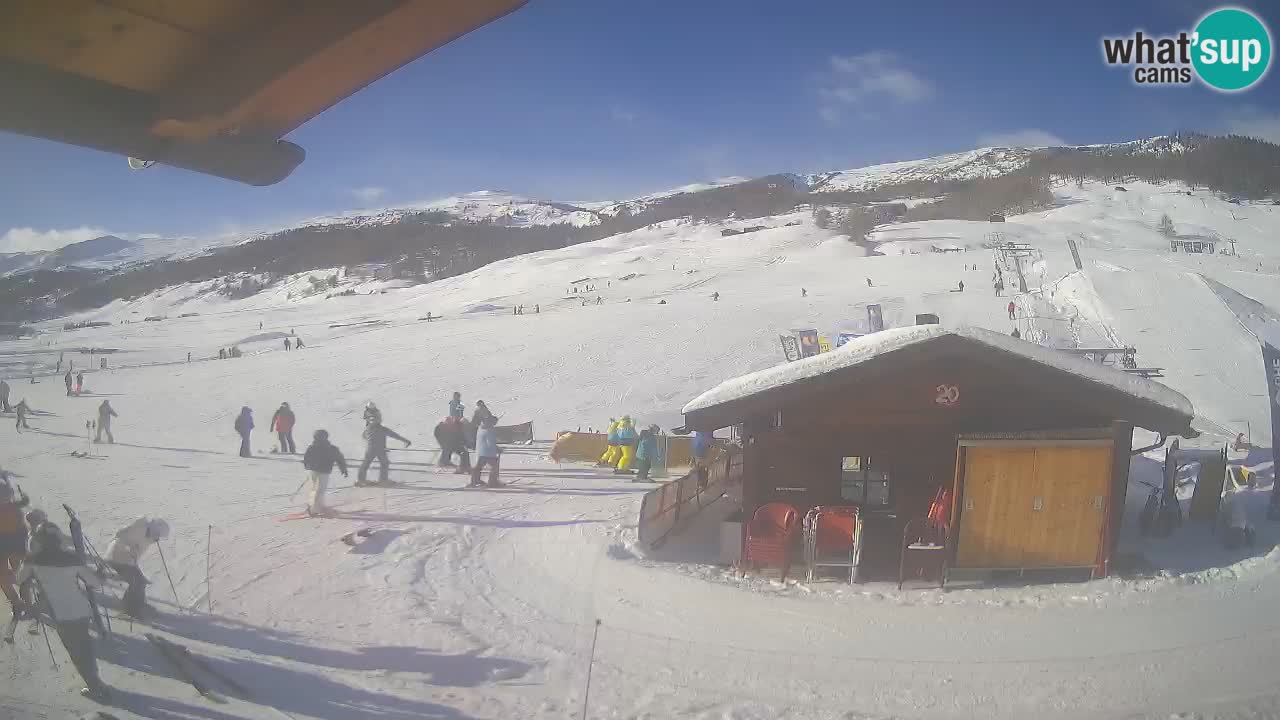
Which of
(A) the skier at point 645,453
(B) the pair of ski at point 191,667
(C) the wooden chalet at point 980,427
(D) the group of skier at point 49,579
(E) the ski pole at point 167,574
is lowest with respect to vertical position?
(B) the pair of ski at point 191,667

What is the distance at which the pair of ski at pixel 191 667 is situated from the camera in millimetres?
5152

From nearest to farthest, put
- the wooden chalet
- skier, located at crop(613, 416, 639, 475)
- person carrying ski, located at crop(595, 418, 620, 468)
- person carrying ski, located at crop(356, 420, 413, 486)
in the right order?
the wooden chalet
person carrying ski, located at crop(356, 420, 413, 486)
skier, located at crop(613, 416, 639, 475)
person carrying ski, located at crop(595, 418, 620, 468)

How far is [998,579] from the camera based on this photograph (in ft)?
29.0

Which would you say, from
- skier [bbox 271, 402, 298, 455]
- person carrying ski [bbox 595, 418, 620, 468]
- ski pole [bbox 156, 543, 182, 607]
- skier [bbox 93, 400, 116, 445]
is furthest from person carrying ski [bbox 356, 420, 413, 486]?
ski pole [bbox 156, 543, 182, 607]

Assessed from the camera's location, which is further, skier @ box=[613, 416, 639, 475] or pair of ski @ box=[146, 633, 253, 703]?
skier @ box=[613, 416, 639, 475]

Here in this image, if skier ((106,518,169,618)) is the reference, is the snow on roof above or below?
above

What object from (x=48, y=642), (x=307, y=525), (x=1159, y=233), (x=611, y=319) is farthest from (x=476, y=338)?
(x=1159, y=233)

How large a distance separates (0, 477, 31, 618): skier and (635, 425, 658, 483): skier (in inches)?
407

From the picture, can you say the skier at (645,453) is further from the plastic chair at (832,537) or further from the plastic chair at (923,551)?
the plastic chair at (923,551)

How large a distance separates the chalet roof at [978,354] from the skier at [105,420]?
23.5 feet

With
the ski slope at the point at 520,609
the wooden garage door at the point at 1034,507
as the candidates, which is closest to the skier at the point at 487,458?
the ski slope at the point at 520,609

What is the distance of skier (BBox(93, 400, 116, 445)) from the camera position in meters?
8.82

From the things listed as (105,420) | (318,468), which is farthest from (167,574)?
(105,420)

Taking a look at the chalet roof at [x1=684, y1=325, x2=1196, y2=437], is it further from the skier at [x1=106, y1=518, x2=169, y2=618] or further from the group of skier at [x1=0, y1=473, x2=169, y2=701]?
the group of skier at [x1=0, y1=473, x2=169, y2=701]
